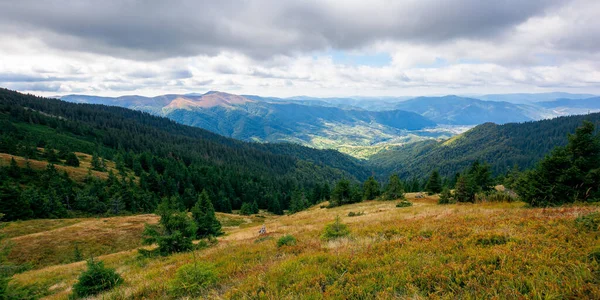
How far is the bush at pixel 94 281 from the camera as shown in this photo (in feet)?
30.2

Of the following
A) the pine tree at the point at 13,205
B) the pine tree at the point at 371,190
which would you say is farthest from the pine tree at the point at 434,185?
the pine tree at the point at 13,205

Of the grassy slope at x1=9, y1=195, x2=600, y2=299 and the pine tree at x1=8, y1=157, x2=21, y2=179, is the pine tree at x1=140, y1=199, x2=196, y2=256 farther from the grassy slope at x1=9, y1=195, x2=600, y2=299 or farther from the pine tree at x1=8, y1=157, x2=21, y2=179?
the pine tree at x1=8, y1=157, x2=21, y2=179

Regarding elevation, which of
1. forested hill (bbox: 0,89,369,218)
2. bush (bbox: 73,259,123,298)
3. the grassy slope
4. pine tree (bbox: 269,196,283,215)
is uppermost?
the grassy slope

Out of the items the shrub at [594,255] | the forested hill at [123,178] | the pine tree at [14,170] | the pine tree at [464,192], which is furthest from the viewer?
the pine tree at [14,170]

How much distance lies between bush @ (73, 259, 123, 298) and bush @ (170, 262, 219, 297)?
3.90 meters

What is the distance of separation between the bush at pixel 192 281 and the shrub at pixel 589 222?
11948 mm

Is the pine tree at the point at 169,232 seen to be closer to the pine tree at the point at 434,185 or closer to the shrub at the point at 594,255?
the shrub at the point at 594,255

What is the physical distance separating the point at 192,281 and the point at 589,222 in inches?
504

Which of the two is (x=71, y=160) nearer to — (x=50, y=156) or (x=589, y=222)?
(x=50, y=156)

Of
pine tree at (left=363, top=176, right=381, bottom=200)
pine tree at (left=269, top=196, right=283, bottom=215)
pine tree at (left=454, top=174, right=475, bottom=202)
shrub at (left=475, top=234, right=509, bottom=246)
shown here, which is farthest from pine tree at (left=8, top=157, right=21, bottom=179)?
pine tree at (left=454, top=174, right=475, bottom=202)

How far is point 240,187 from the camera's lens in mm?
119000

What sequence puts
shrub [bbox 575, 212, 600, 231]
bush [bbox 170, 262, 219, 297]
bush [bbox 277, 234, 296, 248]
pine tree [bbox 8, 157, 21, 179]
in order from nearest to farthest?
bush [bbox 170, 262, 219, 297] < shrub [bbox 575, 212, 600, 231] < bush [bbox 277, 234, 296, 248] < pine tree [bbox 8, 157, 21, 179]

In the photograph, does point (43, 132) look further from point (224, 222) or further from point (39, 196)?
point (224, 222)

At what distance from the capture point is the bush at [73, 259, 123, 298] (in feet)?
30.2
